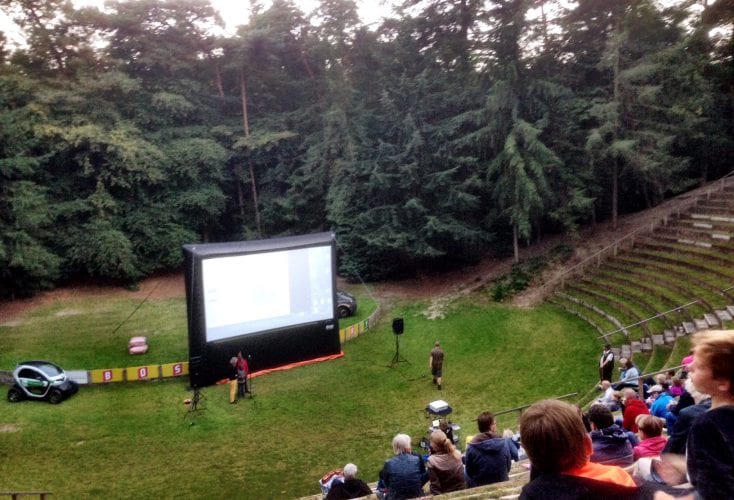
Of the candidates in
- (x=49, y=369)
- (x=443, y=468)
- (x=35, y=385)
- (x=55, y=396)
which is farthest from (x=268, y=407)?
(x=443, y=468)

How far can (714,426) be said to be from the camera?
2299mm

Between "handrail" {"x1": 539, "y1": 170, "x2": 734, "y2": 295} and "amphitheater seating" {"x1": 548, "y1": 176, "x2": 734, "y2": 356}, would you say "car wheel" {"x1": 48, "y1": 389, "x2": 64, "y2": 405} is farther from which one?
"handrail" {"x1": 539, "y1": 170, "x2": 734, "y2": 295}

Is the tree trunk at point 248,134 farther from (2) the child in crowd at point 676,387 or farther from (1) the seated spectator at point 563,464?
(1) the seated spectator at point 563,464

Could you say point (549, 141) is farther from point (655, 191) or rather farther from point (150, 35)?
point (150, 35)

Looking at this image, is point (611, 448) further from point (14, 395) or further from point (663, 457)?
point (14, 395)

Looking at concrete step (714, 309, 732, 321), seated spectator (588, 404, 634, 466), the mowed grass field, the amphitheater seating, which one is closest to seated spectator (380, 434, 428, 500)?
seated spectator (588, 404, 634, 466)

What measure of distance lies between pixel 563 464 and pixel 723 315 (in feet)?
47.5

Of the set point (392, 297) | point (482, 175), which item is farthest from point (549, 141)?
point (392, 297)

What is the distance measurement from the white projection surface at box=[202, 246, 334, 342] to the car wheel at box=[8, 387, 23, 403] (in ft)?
18.1

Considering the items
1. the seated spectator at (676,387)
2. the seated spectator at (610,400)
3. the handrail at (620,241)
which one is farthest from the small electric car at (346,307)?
the seated spectator at (676,387)

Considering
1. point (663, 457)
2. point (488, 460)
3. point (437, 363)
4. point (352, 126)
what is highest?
point (352, 126)

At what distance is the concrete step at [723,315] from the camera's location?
547 inches

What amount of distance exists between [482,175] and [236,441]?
56.9 ft

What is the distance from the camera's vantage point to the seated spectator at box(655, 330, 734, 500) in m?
2.21
